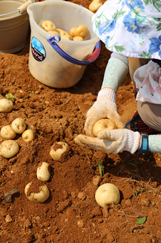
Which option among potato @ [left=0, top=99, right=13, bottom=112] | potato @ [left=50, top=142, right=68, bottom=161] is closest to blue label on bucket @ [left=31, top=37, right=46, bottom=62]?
potato @ [left=0, top=99, right=13, bottom=112]

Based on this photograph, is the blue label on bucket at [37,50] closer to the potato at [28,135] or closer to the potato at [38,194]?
the potato at [28,135]

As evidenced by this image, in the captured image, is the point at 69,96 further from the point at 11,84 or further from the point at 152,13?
the point at 152,13

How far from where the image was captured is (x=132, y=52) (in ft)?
4.11

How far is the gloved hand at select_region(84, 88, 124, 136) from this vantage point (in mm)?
1861

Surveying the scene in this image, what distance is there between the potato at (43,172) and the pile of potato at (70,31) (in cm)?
152

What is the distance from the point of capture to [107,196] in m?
1.73

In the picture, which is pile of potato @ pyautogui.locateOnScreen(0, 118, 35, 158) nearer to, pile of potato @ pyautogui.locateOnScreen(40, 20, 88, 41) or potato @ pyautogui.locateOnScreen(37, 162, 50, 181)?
potato @ pyautogui.locateOnScreen(37, 162, 50, 181)

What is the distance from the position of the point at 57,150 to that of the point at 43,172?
8.5 inches

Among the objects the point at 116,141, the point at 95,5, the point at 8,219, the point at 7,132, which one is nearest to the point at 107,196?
the point at 116,141

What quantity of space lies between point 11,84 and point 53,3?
1108 mm

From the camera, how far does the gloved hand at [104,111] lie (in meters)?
1.86

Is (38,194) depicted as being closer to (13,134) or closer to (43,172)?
(43,172)

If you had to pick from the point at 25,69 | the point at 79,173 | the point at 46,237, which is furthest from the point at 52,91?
the point at 46,237

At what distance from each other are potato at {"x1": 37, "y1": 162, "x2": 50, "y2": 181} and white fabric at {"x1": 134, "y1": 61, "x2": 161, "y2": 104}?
3.06ft
